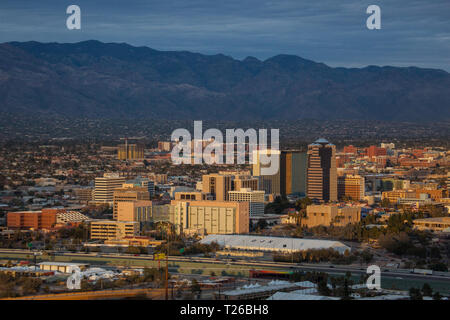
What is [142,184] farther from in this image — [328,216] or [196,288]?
[196,288]

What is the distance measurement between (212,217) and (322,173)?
22.6m

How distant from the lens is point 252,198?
76062mm

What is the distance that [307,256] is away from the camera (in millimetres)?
52250

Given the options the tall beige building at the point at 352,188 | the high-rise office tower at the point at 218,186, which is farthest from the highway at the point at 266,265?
the tall beige building at the point at 352,188

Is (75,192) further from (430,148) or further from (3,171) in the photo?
(430,148)

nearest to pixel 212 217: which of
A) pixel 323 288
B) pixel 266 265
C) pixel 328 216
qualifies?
pixel 328 216

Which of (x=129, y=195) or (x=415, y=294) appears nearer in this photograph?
(x=415, y=294)

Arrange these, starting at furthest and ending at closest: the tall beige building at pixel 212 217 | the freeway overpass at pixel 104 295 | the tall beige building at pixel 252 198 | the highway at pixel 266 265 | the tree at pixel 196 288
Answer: the tall beige building at pixel 252 198 → the tall beige building at pixel 212 217 → the highway at pixel 266 265 → the tree at pixel 196 288 → the freeway overpass at pixel 104 295

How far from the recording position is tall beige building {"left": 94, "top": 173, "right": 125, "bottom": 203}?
271 feet

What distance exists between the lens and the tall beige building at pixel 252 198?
75.8 m

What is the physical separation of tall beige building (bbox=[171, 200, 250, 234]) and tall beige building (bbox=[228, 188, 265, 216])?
32.4 ft

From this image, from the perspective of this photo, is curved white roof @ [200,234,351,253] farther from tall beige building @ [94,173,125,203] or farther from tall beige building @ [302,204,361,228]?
tall beige building @ [94,173,125,203]

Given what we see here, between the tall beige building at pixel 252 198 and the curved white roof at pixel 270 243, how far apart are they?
1499cm

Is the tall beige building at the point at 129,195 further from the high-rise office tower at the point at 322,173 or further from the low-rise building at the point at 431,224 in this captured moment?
the low-rise building at the point at 431,224
